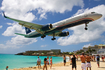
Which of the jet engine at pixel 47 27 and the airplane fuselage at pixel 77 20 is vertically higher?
the airplane fuselage at pixel 77 20

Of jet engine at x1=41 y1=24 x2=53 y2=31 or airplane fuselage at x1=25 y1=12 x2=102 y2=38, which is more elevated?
airplane fuselage at x1=25 y1=12 x2=102 y2=38

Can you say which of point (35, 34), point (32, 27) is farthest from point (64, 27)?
point (35, 34)

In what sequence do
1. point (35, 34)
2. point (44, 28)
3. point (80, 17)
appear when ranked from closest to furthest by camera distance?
1. point (80, 17)
2. point (44, 28)
3. point (35, 34)

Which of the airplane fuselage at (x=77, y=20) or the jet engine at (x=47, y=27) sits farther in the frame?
the jet engine at (x=47, y=27)

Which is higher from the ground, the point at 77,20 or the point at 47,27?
the point at 77,20

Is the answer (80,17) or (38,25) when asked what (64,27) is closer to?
(80,17)

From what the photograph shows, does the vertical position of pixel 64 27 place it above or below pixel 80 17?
below

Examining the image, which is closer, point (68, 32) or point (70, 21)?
point (70, 21)

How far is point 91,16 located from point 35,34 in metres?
20.4

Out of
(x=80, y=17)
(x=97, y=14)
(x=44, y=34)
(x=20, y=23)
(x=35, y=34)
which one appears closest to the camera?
(x=97, y=14)

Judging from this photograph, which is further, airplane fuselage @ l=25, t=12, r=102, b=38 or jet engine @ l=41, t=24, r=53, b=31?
jet engine @ l=41, t=24, r=53, b=31

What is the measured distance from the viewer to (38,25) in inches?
1173

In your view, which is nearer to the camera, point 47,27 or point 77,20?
point 77,20

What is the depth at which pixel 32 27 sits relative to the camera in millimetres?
29969
